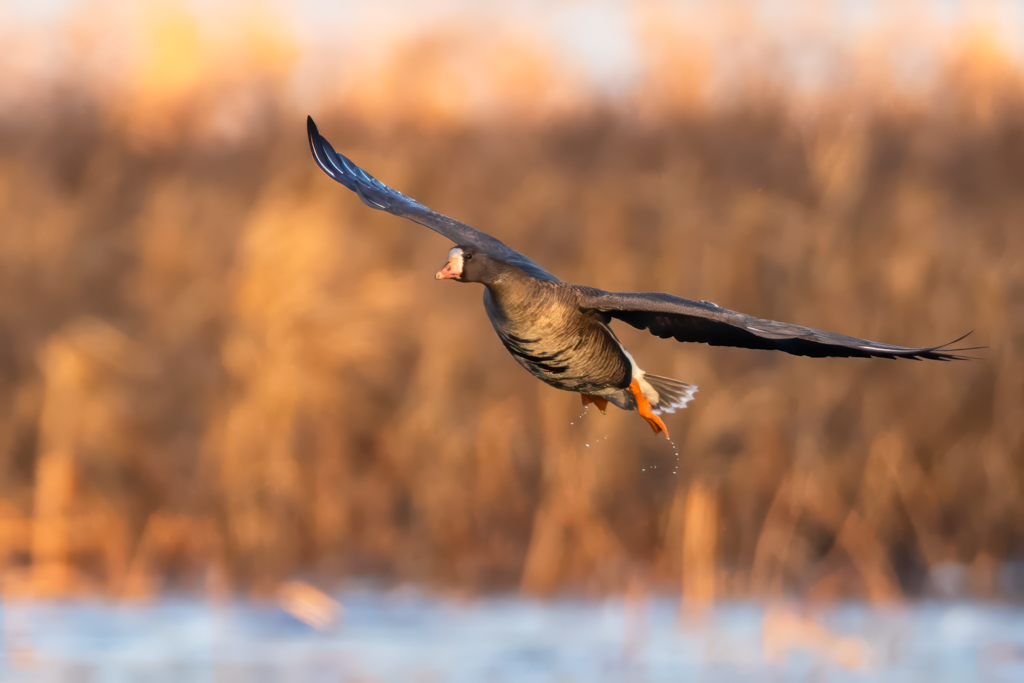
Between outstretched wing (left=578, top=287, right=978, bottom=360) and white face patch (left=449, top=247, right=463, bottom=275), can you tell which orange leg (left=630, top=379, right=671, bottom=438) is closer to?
outstretched wing (left=578, top=287, right=978, bottom=360)

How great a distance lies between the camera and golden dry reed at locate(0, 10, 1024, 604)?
38.0ft

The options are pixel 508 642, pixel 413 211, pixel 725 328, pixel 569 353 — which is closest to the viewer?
pixel 569 353

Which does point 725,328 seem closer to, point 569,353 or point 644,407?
point 644,407

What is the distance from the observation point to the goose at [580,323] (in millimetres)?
4152

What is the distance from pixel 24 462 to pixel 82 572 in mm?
1432

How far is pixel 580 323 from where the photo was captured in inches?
177

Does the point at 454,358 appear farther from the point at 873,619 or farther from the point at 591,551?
the point at 873,619

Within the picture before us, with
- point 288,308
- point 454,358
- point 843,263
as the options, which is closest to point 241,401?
point 288,308

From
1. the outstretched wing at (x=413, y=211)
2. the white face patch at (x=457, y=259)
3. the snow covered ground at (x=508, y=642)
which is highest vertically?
the outstretched wing at (x=413, y=211)

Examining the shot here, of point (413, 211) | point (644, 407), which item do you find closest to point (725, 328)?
point (644, 407)

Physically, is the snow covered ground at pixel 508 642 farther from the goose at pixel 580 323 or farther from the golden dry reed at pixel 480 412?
the goose at pixel 580 323

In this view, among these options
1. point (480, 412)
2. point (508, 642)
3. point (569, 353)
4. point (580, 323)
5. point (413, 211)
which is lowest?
point (508, 642)

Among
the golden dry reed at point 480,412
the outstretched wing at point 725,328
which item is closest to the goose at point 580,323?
the outstretched wing at point 725,328

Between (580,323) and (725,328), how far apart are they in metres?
0.55
